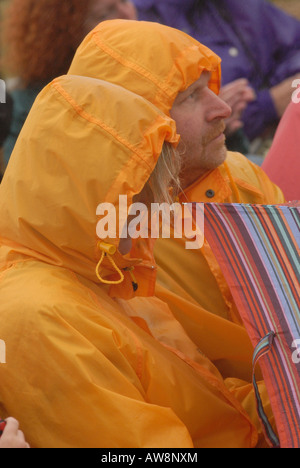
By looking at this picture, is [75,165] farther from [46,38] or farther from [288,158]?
[46,38]

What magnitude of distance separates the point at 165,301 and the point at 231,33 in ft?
7.21

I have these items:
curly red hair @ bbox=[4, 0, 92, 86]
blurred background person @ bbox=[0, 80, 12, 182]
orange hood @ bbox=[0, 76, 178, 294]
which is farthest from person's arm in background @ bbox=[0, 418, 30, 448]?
curly red hair @ bbox=[4, 0, 92, 86]

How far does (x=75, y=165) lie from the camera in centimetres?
188

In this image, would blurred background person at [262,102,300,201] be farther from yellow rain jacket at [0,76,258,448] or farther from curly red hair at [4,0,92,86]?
curly red hair at [4,0,92,86]

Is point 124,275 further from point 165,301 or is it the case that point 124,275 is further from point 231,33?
point 231,33

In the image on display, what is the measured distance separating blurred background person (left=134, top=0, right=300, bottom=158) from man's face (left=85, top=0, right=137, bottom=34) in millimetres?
442

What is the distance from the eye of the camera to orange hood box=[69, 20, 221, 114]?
2.38 meters

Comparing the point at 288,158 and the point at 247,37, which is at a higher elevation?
the point at 247,37

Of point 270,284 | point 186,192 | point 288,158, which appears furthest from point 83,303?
point 288,158

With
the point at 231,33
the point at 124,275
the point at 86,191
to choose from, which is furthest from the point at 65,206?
the point at 231,33

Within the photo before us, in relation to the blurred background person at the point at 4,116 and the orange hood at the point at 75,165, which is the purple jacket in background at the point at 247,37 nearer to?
the blurred background person at the point at 4,116

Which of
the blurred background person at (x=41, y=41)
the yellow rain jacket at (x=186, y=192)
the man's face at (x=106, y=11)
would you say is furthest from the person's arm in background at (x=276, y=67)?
the yellow rain jacket at (x=186, y=192)

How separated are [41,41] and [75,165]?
1869 mm

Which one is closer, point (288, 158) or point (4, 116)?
point (288, 158)
